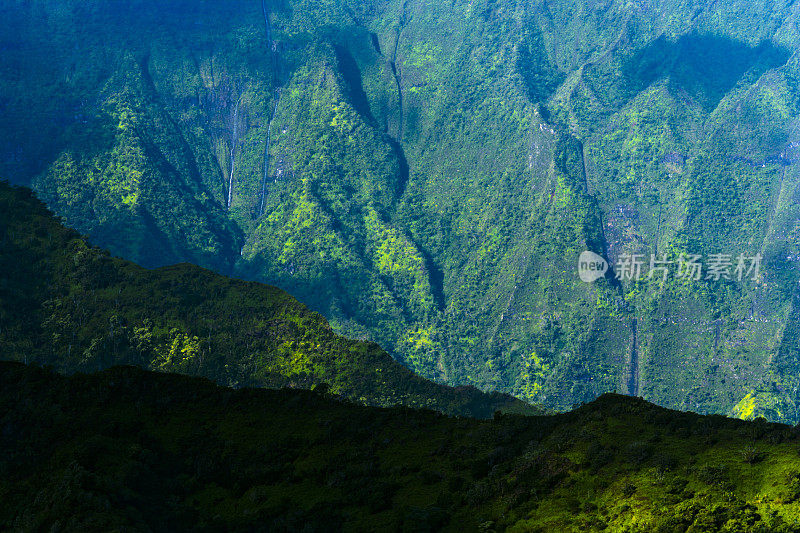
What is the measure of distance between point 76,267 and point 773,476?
8567 centimetres

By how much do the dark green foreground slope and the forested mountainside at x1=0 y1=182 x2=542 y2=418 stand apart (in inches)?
1791

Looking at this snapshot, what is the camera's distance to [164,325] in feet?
323

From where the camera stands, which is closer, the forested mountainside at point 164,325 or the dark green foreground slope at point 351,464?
the dark green foreground slope at point 351,464

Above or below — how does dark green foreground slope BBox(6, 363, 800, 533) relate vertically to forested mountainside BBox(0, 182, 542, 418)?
below

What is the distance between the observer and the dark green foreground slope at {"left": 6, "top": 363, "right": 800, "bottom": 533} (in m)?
32.2

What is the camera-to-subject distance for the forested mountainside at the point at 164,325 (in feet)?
300

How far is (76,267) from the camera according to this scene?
319ft

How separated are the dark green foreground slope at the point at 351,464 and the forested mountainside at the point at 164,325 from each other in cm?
4550

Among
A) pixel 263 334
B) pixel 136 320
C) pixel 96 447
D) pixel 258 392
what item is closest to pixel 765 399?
pixel 263 334

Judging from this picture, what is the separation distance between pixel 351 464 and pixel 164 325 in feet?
Result: 203

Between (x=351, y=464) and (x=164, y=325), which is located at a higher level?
(x=164, y=325)

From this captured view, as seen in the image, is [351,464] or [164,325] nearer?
[351,464]

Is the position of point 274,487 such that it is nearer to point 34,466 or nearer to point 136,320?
point 34,466

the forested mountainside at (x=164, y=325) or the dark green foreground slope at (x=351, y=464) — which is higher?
the forested mountainside at (x=164, y=325)
